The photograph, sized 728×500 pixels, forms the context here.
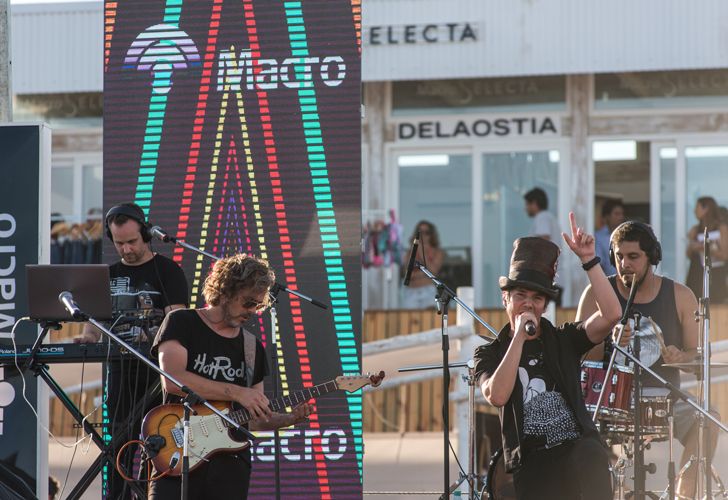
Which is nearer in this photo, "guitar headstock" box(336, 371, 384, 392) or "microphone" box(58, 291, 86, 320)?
"microphone" box(58, 291, 86, 320)

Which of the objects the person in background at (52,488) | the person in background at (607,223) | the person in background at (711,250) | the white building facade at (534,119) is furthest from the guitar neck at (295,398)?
the white building facade at (534,119)

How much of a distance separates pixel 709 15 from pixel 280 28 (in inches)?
315

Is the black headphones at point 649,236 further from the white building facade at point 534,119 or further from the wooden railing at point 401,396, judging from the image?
the white building facade at point 534,119

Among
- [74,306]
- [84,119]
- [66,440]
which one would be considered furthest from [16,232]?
[84,119]

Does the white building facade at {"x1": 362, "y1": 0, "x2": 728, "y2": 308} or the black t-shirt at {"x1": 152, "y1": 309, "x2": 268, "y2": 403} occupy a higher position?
the white building facade at {"x1": 362, "y1": 0, "x2": 728, "y2": 308}

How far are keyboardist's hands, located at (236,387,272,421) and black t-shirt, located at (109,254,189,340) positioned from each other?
1.12 m

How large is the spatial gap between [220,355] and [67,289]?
1248 mm

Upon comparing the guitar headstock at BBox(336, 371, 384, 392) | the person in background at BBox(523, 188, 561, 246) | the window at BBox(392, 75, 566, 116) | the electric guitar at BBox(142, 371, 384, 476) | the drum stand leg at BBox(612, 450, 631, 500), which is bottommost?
the drum stand leg at BBox(612, 450, 631, 500)

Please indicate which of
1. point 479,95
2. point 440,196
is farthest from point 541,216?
point 479,95

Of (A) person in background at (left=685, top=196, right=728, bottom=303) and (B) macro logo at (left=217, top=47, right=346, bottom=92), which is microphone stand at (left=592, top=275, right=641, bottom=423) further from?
(A) person in background at (left=685, top=196, right=728, bottom=303)

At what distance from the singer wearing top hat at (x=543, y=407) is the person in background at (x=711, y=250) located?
8067 millimetres

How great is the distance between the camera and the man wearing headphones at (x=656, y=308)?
642cm

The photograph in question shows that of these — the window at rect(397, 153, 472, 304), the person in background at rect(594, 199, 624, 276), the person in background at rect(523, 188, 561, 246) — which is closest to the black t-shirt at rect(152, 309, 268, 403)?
the person in background at rect(594, 199, 624, 276)

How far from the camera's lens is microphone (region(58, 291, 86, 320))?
5.78 metres
